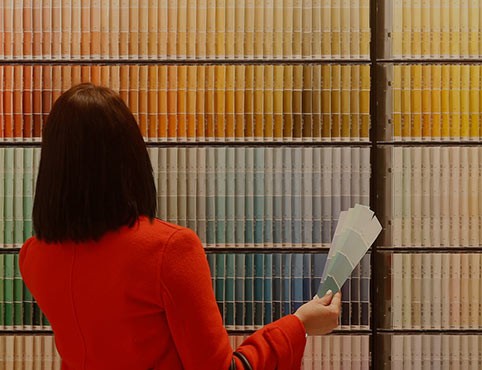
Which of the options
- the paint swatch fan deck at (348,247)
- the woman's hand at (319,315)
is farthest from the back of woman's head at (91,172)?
the paint swatch fan deck at (348,247)

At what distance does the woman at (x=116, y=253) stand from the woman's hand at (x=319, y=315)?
0.72 ft

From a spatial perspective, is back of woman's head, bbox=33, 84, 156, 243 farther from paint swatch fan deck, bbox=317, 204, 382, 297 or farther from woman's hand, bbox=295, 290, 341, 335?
paint swatch fan deck, bbox=317, 204, 382, 297

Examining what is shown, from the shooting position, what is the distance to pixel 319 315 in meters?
1.17

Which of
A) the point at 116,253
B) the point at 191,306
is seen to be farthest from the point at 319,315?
the point at 116,253

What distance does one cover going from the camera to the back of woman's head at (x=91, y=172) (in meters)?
0.97

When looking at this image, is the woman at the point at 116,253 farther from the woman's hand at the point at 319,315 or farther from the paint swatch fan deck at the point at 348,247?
the paint swatch fan deck at the point at 348,247

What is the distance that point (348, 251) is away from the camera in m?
1.32

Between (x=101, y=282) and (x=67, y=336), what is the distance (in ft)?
0.52

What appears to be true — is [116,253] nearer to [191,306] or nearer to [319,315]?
[191,306]

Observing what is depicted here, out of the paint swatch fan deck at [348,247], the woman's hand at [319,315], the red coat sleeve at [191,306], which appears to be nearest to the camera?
the red coat sleeve at [191,306]

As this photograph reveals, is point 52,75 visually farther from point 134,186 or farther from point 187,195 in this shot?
point 134,186

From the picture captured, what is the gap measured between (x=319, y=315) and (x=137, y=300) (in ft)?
1.37

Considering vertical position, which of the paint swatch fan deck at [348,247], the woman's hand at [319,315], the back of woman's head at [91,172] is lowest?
the woman's hand at [319,315]

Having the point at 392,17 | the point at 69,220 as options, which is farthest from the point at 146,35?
the point at 69,220
